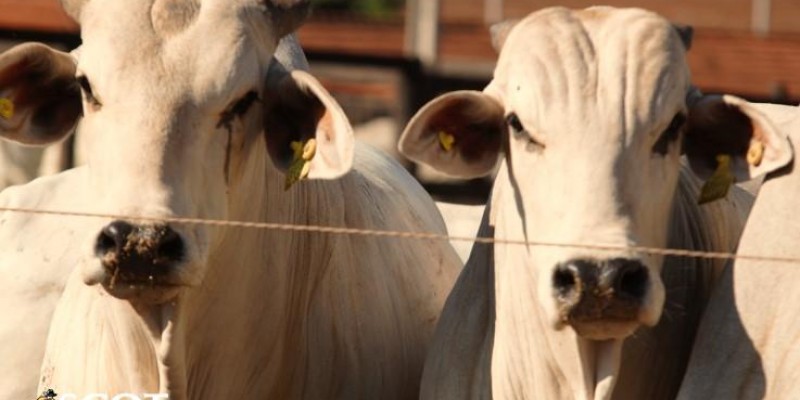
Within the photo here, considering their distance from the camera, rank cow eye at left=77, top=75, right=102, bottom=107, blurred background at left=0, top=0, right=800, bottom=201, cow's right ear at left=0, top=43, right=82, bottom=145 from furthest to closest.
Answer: blurred background at left=0, top=0, right=800, bottom=201
cow's right ear at left=0, top=43, right=82, bottom=145
cow eye at left=77, top=75, right=102, bottom=107

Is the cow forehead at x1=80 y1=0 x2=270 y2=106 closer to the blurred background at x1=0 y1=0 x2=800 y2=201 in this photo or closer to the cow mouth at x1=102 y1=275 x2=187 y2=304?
the cow mouth at x1=102 y1=275 x2=187 y2=304

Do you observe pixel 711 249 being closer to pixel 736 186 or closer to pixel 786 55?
pixel 736 186

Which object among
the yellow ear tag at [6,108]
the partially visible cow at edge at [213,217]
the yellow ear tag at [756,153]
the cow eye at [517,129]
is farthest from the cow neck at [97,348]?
the yellow ear tag at [756,153]

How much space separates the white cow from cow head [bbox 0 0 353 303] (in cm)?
123

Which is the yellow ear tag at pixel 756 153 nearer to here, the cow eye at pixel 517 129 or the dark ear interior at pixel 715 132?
the dark ear interior at pixel 715 132

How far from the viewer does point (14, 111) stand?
8445 millimetres

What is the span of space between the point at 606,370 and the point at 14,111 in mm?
2178

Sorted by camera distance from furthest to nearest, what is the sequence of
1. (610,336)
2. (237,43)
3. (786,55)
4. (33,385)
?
(786,55)
(33,385)
(237,43)
(610,336)

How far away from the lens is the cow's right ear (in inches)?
329

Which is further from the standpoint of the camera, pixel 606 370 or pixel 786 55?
pixel 786 55

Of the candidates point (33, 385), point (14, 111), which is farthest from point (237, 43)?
point (33, 385)

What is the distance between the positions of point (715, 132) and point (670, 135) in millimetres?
268

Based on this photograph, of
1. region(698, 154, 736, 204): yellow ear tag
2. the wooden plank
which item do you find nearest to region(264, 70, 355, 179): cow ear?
region(698, 154, 736, 204): yellow ear tag

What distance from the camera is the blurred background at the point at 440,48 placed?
17.0 meters
